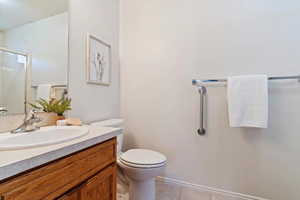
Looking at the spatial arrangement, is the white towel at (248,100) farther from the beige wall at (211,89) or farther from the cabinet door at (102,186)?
the cabinet door at (102,186)

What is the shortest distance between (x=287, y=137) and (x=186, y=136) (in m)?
0.83

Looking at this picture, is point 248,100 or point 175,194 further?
point 175,194

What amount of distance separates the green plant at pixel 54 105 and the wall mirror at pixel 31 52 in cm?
4

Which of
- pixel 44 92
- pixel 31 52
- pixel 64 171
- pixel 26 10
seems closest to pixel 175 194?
pixel 64 171

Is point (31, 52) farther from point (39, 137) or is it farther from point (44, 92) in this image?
point (39, 137)

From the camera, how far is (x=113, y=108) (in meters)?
1.78

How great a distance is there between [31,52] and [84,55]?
0.42 metres

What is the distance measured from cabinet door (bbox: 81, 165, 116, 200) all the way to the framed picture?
2.83 feet

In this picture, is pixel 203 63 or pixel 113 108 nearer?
pixel 203 63

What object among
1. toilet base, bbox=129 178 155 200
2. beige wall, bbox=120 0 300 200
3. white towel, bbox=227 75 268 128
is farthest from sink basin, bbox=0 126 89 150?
white towel, bbox=227 75 268 128

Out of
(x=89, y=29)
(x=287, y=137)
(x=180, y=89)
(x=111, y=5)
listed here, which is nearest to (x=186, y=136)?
(x=180, y=89)

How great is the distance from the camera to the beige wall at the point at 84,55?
4.25ft

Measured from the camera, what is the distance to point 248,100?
1.26m

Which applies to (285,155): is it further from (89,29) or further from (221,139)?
(89,29)
